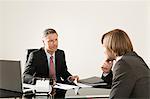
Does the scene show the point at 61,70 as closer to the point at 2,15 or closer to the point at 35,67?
the point at 35,67

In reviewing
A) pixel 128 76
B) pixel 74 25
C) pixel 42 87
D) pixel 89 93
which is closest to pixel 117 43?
pixel 128 76

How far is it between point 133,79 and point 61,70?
1.31 metres

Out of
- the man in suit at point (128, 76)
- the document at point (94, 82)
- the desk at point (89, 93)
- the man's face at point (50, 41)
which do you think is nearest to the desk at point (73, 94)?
the desk at point (89, 93)

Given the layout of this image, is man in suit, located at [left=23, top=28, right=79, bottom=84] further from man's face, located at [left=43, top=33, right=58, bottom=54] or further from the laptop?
the laptop

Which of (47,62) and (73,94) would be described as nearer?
(73,94)

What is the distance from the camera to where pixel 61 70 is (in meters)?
2.67

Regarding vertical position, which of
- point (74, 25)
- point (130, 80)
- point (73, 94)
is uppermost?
point (74, 25)

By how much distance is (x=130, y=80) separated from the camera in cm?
146

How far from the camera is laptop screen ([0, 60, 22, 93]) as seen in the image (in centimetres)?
171

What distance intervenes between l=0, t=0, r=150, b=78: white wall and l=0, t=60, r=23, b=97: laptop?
6.17ft

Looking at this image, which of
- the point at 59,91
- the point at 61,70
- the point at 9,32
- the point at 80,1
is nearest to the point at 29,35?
the point at 9,32

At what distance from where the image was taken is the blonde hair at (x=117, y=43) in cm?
157

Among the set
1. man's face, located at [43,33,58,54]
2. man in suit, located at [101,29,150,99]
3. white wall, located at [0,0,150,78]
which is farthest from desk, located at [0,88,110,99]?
white wall, located at [0,0,150,78]

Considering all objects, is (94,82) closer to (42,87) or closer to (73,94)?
(73,94)
